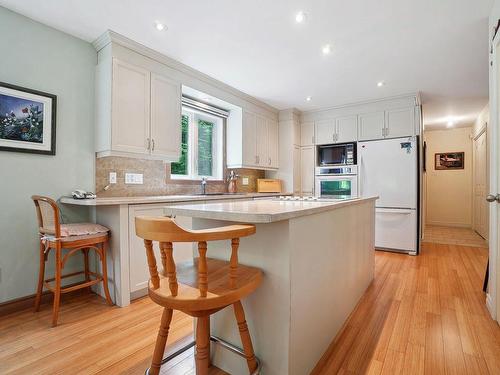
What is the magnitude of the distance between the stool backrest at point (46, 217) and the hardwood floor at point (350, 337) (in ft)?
2.21

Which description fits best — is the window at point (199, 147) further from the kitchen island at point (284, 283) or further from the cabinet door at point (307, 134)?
the kitchen island at point (284, 283)

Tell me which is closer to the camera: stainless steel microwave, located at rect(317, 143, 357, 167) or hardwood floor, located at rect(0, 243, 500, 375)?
hardwood floor, located at rect(0, 243, 500, 375)

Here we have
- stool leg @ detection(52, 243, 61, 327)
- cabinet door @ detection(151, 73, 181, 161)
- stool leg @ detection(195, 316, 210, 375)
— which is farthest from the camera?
cabinet door @ detection(151, 73, 181, 161)

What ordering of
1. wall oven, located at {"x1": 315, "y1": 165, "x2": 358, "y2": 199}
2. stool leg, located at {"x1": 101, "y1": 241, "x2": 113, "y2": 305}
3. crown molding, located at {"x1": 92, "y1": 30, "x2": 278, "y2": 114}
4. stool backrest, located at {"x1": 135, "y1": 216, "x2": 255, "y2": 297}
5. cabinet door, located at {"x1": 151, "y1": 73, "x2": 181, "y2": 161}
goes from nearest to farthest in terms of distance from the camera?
stool backrest, located at {"x1": 135, "y1": 216, "x2": 255, "y2": 297} < stool leg, located at {"x1": 101, "y1": 241, "x2": 113, "y2": 305} < crown molding, located at {"x1": 92, "y1": 30, "x2": 278, "y2": 114} < cabinet door, located at {"x1": 151, "y1": 73, "x2": 181, "y2": 161} < wall oven, located at {"x1": 315, "y1": 165, "x2": 358, "y2": 199}

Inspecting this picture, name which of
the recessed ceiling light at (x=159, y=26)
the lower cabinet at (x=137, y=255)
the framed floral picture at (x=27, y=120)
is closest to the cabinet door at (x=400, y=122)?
the recessed ceiling light at (x=159, y=26)

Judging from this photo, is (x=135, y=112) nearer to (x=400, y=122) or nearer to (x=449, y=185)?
(x=400, y=122)

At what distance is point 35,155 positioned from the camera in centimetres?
220

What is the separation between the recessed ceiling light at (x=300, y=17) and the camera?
83.3 inches

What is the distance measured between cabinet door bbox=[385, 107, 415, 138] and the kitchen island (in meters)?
3.16

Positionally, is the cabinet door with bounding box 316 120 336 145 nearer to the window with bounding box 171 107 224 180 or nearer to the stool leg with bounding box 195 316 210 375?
the window with bounding box 171 107 224 180

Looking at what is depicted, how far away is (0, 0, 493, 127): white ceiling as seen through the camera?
6.72ft

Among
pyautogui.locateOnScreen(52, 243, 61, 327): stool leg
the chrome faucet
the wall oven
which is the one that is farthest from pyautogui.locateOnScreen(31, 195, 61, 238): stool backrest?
the wall oven

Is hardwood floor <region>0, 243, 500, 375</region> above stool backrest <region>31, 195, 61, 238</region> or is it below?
below

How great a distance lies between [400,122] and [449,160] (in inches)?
137
